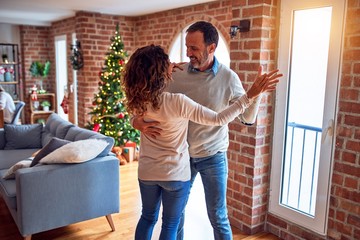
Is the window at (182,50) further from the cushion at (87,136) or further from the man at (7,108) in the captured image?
the man at (7,108)

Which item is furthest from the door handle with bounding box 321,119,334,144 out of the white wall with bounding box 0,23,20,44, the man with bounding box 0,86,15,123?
the white wall with bounding box 0,23,20,44

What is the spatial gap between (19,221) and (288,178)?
6.89ft

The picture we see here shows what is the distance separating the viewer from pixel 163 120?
1617mm

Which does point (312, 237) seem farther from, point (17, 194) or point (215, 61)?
point (17, 194)

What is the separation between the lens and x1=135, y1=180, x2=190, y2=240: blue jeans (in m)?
1.72

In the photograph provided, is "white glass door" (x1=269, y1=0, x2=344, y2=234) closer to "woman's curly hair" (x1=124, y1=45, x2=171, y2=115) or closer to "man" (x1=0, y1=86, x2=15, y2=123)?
"woman's curly hair" (x1=124, y1=45, x2=171, y2=115)

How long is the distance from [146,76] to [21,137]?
3.02 m

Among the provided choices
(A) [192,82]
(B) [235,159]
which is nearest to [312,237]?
(B) [235,159]

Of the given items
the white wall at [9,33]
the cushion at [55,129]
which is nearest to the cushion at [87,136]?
the cushion at [55,129]

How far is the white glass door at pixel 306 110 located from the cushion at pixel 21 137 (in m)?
2.85

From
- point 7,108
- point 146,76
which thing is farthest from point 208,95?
point 7,108

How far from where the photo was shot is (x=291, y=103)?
8.66 ft

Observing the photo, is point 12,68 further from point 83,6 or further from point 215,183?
point 215,183

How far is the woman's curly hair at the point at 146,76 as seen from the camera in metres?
1.55
